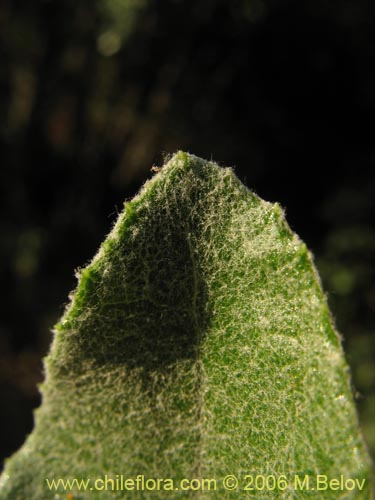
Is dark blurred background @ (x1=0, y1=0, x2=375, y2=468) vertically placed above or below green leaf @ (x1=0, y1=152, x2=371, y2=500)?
above

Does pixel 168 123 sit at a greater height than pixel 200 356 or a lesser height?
greater

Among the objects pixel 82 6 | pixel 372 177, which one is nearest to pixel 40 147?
pixel 82 6

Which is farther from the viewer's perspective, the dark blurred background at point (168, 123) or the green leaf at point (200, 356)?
the dark blurred background at point (168, 123)

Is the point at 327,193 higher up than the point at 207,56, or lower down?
lower down

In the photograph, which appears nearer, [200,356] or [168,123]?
[200,356]

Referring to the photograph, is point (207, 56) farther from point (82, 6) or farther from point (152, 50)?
point (82, 6)
